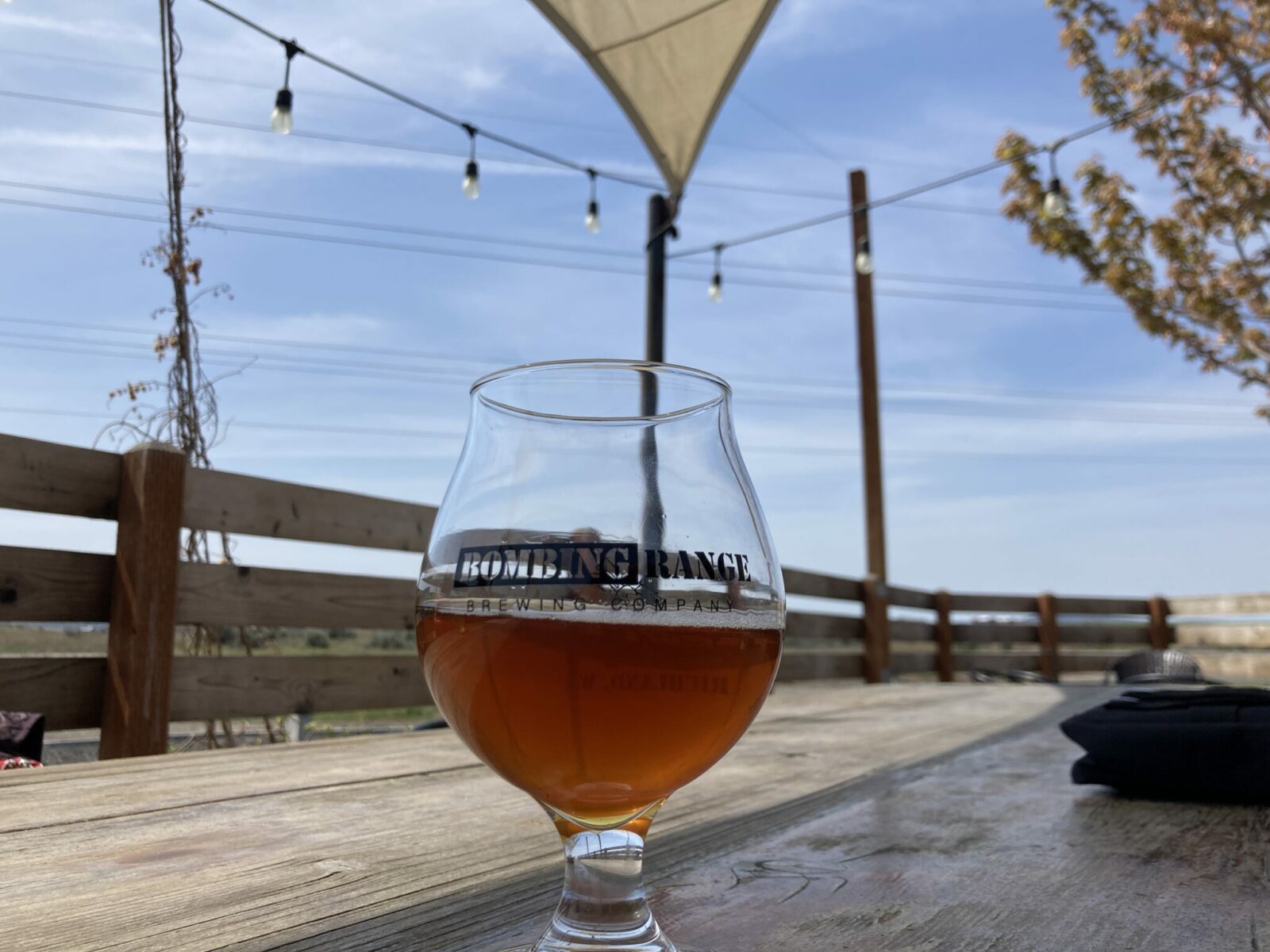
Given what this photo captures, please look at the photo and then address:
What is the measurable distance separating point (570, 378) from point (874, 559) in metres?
8.10

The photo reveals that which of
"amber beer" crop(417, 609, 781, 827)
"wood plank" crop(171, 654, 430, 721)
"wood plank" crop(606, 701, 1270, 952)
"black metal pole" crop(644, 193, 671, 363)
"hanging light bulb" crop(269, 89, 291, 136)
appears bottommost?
"wood plank" crop(171, 654, 430, 721)

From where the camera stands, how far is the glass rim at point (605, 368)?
50 cm

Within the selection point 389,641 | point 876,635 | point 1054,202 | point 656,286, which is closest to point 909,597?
point 876,635

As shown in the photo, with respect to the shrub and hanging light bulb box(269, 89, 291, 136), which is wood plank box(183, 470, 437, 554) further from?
hanging light bulb box(269, 89, 291, 136)

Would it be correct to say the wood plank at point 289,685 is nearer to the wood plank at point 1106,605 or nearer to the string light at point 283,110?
the string light at point 283,110

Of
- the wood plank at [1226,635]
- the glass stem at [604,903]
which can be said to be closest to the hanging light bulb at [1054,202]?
the wood plank at [1226,635]

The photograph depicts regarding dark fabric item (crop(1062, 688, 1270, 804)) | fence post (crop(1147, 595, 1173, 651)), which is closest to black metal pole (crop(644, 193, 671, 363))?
dark fabric item (crop(1062, 688, 1270, 804))

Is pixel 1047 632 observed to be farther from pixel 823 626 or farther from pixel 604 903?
pixel 604 903

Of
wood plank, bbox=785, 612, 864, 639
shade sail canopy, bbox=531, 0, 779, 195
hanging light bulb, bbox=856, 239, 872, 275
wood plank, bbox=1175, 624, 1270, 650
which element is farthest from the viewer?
wood plank, bbox=1175, 624, 1270, 650

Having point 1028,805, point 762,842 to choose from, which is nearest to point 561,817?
point 762,842

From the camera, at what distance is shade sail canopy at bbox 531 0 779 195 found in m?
3.09

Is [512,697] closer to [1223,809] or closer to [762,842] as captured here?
[762,842]

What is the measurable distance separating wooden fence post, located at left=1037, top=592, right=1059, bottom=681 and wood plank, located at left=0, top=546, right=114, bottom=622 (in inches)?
356

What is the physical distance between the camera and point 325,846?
0.70 meters
